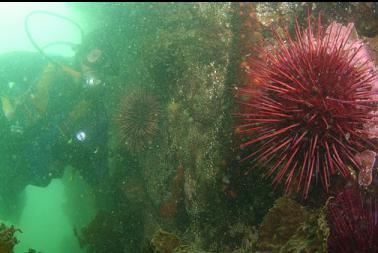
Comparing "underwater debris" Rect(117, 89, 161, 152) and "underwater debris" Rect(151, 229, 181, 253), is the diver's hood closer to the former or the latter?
"underwater debris" Rect(117, 89, 161, 152)

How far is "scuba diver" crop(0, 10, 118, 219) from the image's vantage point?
32.8 ft

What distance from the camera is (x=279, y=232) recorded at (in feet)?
13.1

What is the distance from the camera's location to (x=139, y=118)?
7.17m

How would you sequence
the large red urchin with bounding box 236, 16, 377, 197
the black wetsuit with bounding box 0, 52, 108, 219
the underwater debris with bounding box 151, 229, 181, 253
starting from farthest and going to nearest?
the black wetsuit with bounding box 0, 52, 108, 219 → the underwater debris with bounding box 151, 229, 181, 253 → the large red urchin with bounding box 236, 16, 377, 197

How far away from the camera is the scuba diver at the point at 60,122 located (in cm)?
1001

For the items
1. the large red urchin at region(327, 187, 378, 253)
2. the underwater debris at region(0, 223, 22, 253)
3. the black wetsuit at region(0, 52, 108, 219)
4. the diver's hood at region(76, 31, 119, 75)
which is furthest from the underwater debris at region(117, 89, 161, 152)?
the large red urchin at region(327, 187, 378, 253)

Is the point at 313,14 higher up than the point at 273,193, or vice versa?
the point at 313,14

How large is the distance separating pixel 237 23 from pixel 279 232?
352 centimetres

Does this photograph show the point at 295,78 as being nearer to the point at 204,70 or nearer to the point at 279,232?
the point at 279,232

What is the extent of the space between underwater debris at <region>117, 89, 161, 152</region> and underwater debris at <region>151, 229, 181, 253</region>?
302cm

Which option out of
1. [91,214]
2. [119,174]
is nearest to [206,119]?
[119,174]

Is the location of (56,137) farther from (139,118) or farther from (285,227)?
(285,227)

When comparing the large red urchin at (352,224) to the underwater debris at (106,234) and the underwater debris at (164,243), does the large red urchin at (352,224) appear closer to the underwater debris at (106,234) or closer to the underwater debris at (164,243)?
the underwater debris at (164,243)

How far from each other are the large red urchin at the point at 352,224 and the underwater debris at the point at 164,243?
192 centimetres
